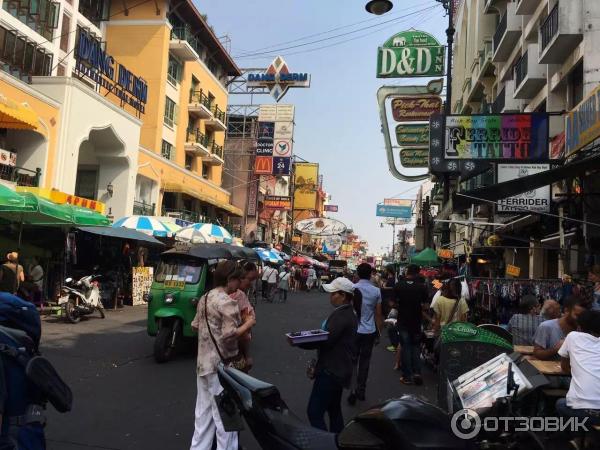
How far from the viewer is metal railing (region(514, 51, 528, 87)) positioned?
1764 centimetres

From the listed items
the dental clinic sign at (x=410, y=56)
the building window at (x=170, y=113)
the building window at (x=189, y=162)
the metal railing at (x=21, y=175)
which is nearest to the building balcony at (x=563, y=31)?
the dental clinic sign at (x=410, y=56)

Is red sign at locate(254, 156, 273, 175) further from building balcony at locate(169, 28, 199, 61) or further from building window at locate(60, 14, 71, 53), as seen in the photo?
building window at locate(60, 14, 71, 53)

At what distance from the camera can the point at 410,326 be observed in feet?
26.6

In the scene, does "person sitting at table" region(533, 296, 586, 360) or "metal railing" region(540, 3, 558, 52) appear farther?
"metal railing" region(540, 3, 558, 52)

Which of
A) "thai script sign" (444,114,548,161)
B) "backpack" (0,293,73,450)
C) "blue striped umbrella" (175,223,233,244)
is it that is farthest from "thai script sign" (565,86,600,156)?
"blue striped umbrella" (175,223,233,244)

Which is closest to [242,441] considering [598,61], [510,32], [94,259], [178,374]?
[178,374]

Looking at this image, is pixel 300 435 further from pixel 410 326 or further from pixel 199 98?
pixel 199 98

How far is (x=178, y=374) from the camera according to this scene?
778cm

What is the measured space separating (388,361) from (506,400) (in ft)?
24.8

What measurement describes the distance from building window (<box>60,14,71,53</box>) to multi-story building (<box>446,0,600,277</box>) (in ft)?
69.4

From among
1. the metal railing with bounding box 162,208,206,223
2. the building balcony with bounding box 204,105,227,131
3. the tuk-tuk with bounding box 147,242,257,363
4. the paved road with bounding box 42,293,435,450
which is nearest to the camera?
the paved road with bounding box 42,293,435,450

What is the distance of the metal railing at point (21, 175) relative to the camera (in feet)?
53.4

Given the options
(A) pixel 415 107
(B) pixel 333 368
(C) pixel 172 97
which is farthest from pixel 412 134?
(C) pixel 172 97

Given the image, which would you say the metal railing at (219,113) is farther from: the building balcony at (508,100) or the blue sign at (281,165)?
the building balcony at (508,100)
